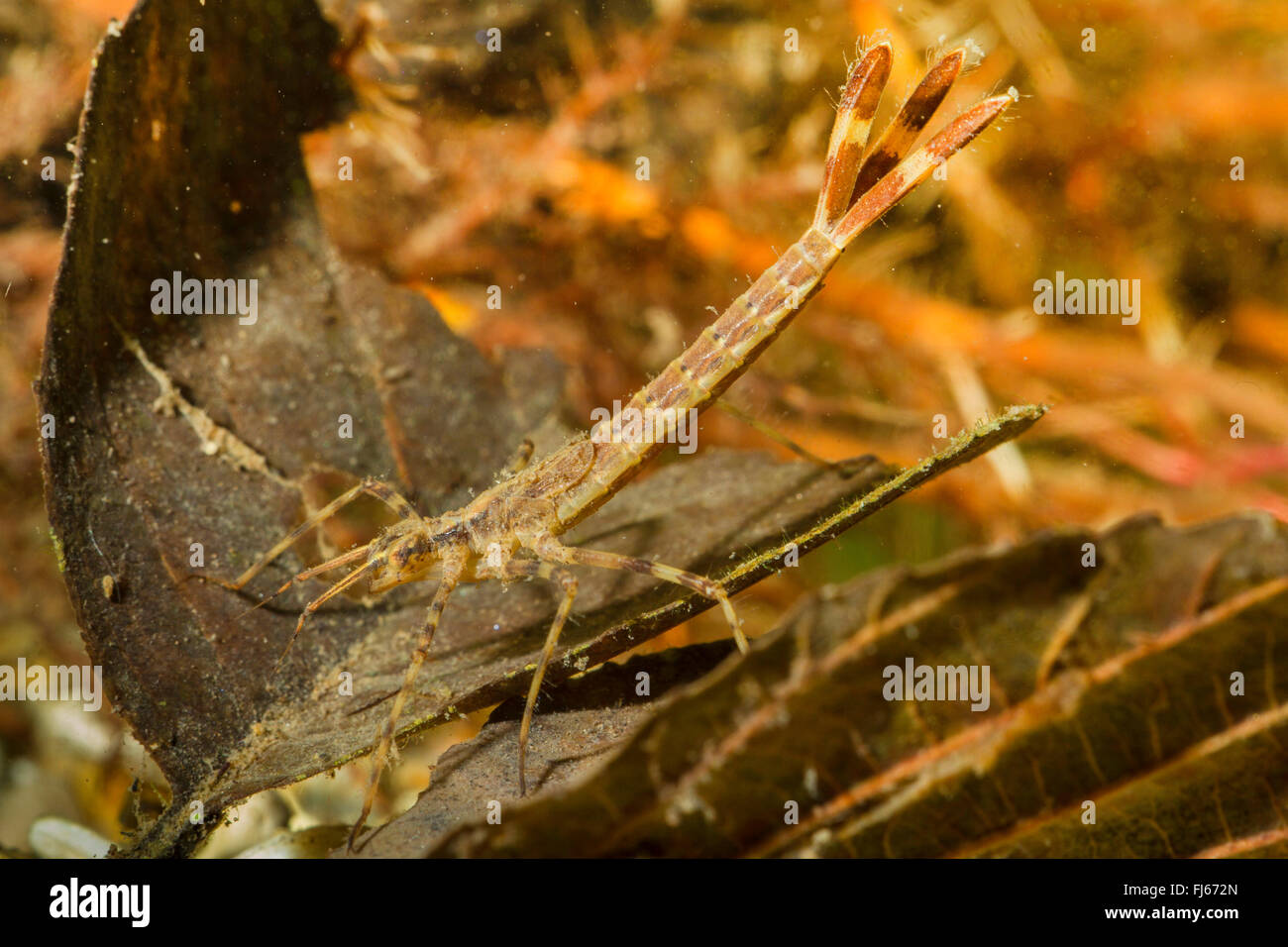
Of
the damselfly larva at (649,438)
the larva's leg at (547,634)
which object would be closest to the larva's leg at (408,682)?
the damselfly larva at (649,438)

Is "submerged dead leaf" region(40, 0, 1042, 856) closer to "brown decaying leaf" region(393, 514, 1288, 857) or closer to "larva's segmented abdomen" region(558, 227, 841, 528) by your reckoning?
"larva's segmented abdomen" region(558, 227, 841, 528)

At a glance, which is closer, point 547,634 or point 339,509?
point 547,634

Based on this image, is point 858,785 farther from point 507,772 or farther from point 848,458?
point 848,458

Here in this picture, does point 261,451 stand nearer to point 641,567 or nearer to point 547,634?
point 547,634

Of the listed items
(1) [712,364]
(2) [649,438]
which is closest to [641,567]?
(2) [649,438]

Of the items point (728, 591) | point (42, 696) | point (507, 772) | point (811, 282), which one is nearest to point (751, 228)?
point (811, 282)

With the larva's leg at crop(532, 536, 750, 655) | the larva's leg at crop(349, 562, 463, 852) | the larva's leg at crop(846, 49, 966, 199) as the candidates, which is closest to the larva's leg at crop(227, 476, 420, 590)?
the larva's leg at crop(349, 562, 463, 852)

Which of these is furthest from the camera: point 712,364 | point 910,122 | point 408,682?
point 712,364

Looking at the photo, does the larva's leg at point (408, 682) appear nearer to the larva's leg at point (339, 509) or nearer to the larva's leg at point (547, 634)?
the larva's leg at point (547, 634)
